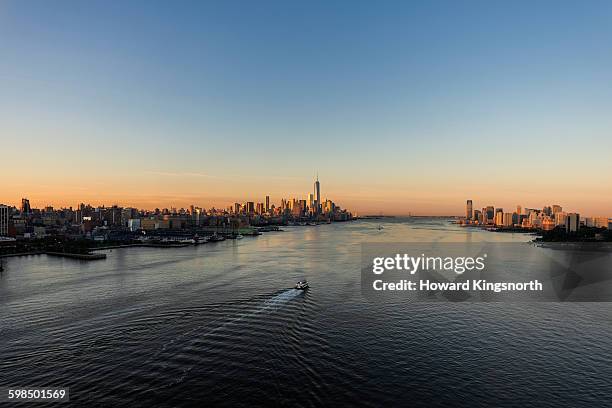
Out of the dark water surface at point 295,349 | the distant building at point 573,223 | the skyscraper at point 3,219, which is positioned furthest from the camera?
the distant building at point 573,223

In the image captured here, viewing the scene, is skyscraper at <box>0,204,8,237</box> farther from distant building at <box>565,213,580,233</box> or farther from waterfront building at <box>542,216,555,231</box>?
waterfront building at <box>542,216,555,231</box>

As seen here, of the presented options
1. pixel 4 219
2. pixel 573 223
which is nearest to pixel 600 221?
pixel 573 223

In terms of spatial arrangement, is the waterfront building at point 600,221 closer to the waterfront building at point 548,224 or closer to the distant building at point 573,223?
the waterfront building at point 548,224

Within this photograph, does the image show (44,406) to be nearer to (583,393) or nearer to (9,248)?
(583,393)

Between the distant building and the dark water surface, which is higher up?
the distant building

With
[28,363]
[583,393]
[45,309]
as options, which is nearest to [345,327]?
[583,393]

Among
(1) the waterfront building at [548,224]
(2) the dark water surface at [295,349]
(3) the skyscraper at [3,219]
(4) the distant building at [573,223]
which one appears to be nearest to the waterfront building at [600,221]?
(1) the waterfront building at [548,224]

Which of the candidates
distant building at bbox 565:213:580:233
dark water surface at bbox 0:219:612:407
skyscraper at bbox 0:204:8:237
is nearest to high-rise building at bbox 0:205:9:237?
skyscraper at bbox 0:204:8:237

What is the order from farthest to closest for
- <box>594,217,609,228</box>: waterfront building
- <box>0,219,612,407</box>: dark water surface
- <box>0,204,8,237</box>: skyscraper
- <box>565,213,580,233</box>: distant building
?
<box>594,217,609,228</box>: waterfront building
<box>565,213,580,233</box>: distant building
<box>0,204,8,237</box>: skyscraper
<box>0,219,612,407</box>: dark water surface

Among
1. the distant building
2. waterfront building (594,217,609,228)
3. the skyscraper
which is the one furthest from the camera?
waterfront building (594,217,609,228)
